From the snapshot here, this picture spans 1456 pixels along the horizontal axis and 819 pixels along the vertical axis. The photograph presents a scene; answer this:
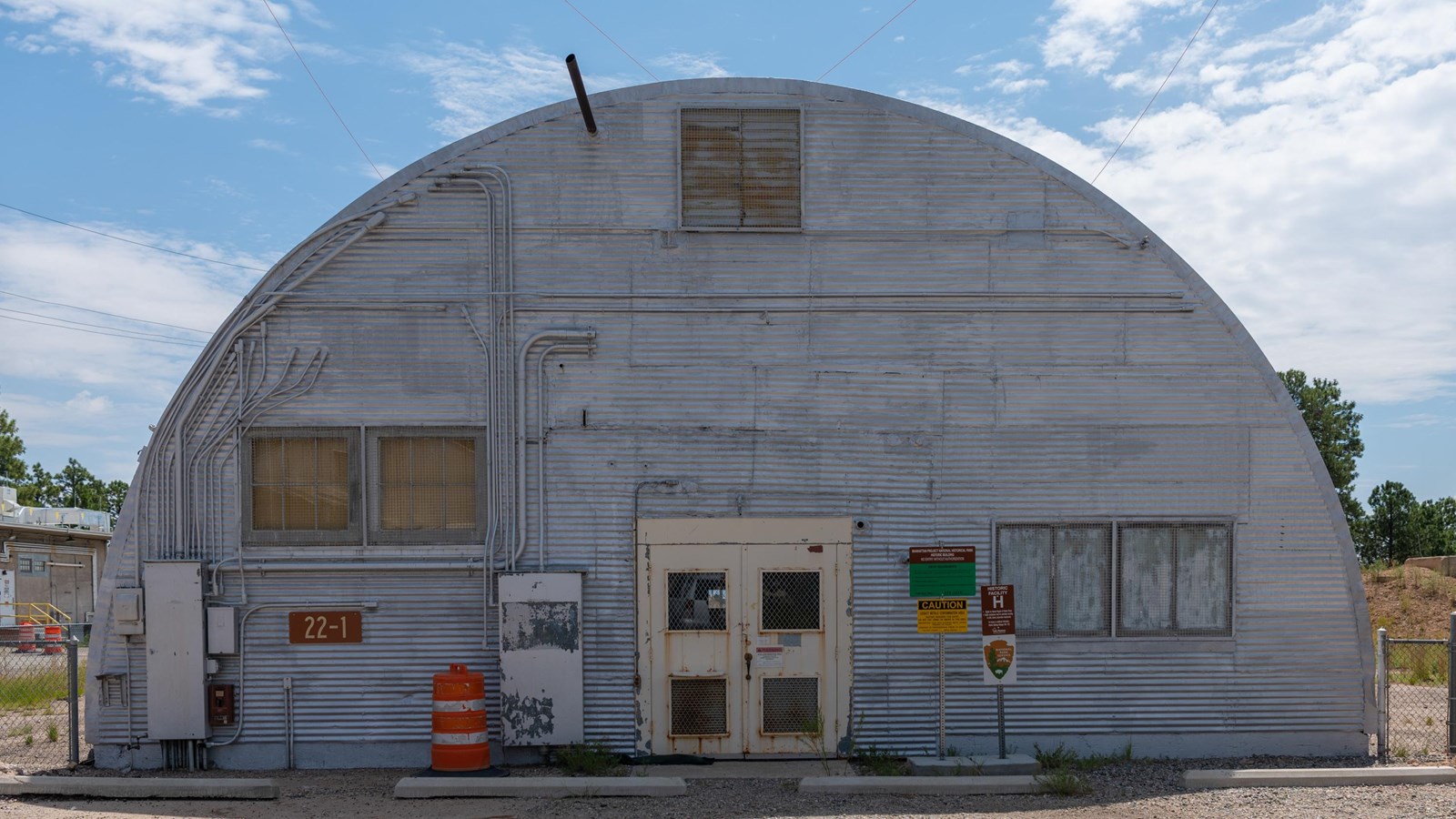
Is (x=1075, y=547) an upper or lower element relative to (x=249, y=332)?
lower

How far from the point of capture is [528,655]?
11336mm

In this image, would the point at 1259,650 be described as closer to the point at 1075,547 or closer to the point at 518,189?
the point at 1075,547

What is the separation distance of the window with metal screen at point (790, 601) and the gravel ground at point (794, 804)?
1508 millimetres

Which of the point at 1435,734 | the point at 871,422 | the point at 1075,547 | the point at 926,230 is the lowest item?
the point at 1435,734

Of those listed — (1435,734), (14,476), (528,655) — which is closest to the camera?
(528,655)

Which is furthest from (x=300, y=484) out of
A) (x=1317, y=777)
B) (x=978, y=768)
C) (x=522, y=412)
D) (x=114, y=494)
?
(x=114, y=494)

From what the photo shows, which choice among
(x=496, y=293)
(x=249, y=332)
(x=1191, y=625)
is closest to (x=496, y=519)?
(x=496, y=293)

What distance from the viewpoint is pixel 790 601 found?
1170cm

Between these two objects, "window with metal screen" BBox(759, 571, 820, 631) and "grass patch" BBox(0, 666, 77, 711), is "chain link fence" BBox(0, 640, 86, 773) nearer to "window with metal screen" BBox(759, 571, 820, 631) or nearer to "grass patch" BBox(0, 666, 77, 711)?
"grass patch" BBox(0, 666, 77, 711)

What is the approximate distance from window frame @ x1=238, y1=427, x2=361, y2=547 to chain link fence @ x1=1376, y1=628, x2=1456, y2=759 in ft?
32.9

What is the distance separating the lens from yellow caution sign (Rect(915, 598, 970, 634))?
37.0 feet

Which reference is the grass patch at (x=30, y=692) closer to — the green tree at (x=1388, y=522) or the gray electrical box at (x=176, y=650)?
the gray electrical box at (x=176, y=650)

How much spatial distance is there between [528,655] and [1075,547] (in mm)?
5375

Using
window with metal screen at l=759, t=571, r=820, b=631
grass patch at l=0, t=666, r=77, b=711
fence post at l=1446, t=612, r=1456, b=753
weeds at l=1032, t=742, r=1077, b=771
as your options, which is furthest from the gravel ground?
grass patch at l=0, t=666, r=77, b=711
